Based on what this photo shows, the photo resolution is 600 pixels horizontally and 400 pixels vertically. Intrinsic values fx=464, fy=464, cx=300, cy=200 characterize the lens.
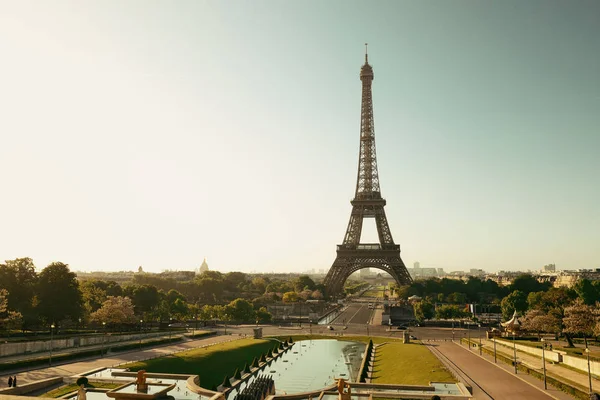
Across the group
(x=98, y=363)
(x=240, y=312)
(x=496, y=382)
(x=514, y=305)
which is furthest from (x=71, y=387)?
(x=514, y=305)

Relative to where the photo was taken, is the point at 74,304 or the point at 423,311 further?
the point at 423,311

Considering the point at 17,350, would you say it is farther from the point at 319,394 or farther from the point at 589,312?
the point at 589,312

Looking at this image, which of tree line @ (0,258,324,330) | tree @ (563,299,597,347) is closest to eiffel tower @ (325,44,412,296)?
tree line @ (0,258,324,330)

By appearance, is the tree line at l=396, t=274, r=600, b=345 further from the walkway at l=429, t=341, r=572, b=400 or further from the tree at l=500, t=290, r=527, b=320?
the walkway at l=429, t=341, r=572, b=400

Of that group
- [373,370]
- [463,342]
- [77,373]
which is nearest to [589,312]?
[463,342]

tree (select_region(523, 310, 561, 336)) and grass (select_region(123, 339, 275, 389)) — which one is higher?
tree (select_region(523, 310, 561, 336))

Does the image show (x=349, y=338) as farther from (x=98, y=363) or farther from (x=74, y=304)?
(x=74, y=304)
